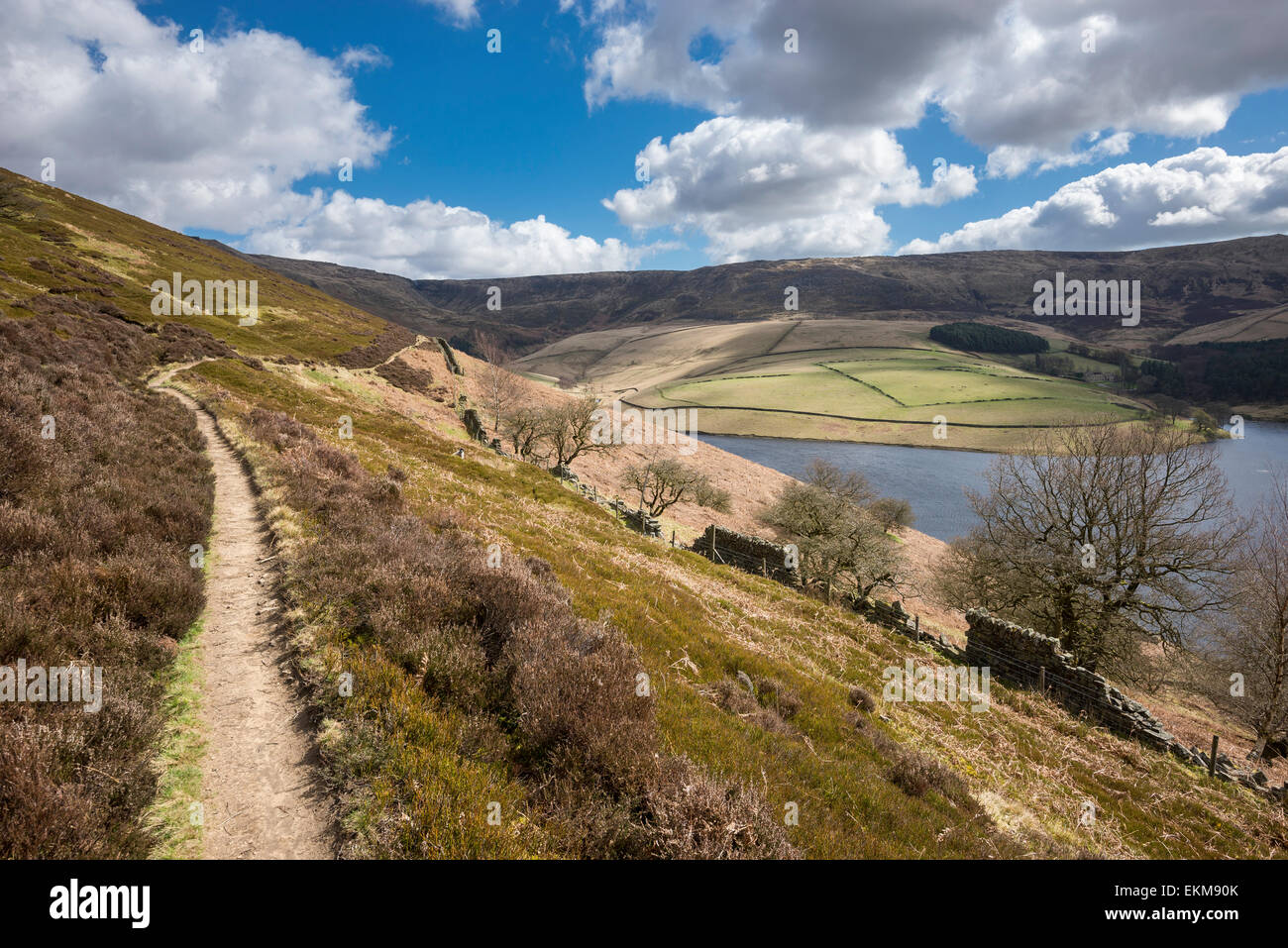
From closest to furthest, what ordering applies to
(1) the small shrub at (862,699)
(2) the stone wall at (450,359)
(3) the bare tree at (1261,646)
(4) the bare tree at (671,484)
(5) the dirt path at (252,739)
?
1. (5) the dirt path at (252,739)
2. (1) the small shrub at (862,699)
3. (3) the bare tree at (1261,646)
4. (4) the bare tree at (671,484)
5. (2) the stone wall at (450,359)

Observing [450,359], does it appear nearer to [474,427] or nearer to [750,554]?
[474,427]

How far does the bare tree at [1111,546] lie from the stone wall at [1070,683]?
19.6ft

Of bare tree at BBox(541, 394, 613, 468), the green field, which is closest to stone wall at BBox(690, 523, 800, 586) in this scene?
bare tree at BBox(541, 394, 613, 468)

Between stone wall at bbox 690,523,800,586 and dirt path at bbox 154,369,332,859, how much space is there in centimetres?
2298

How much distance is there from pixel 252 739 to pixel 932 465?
10953cm

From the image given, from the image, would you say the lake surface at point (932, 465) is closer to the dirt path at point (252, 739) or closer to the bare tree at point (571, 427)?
the bare tree at point (571, 427)

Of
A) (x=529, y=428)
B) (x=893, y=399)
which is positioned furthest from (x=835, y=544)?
(x=893, y=399)

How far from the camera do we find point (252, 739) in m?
5.82

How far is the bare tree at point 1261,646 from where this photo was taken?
19938 mm

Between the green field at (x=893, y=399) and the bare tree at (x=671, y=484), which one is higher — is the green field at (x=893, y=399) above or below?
above

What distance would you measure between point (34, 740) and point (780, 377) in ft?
546

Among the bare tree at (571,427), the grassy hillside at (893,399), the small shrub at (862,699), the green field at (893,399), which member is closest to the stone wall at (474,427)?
the bare tree at (571,427)
